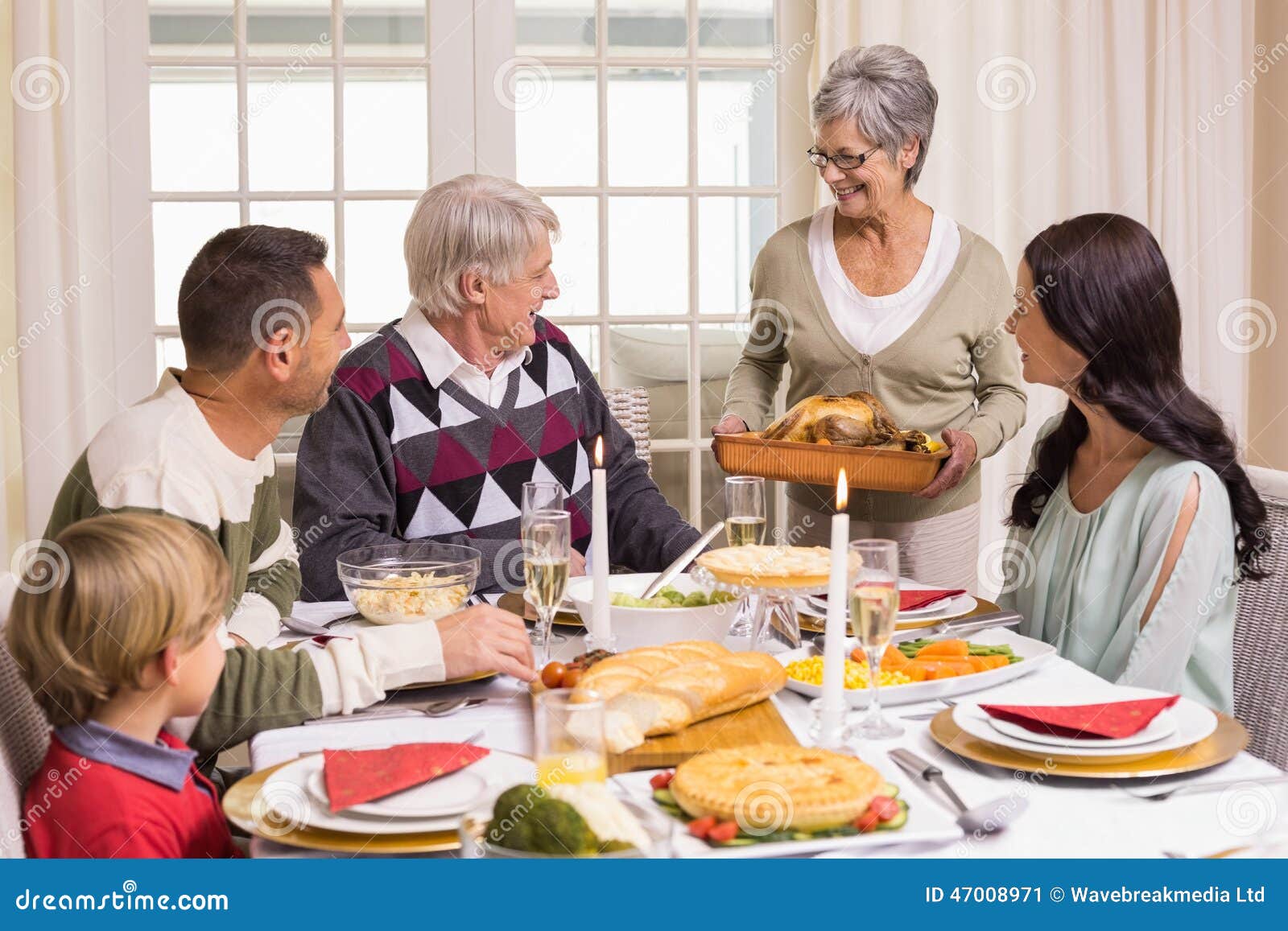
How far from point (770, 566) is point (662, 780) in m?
0.43

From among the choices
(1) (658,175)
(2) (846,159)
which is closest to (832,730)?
(2) (846,159)

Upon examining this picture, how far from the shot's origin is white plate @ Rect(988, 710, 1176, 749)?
121 cm

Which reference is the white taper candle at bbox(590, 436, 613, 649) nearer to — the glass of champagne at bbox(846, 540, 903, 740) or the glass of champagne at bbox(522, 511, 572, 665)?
the glass of champagne at bbox(522, 511, 572, 665)

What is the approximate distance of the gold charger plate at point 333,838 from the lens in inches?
40.9

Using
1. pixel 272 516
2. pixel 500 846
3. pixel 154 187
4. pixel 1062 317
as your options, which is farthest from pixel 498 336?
pixel 154 187

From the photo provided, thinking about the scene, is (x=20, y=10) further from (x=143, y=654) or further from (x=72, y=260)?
(x=143, y=654)

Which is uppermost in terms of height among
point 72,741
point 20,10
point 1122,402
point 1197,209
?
point 20,10

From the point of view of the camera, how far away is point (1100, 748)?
120 centimetres

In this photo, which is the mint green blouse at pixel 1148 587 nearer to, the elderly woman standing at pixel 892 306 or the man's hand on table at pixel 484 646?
the elderly woman standing at pixel 892 306

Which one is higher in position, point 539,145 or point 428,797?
point 539,145

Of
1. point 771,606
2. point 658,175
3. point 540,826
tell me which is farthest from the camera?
point 658,175

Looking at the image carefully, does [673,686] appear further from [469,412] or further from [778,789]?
[469,412]

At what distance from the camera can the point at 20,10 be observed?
348 cm

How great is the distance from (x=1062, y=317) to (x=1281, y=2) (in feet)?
8.09
